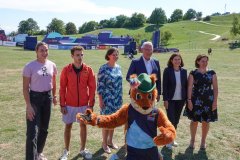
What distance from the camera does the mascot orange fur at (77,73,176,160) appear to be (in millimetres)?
4062

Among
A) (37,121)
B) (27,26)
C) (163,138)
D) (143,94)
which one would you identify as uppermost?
(27,26)

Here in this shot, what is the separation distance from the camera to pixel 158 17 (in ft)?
447

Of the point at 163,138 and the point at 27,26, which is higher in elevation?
A: the point at 27,26

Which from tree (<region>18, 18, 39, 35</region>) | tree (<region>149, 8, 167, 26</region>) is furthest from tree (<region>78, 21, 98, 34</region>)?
tree (<region>149, 8, 167, 26</region>)

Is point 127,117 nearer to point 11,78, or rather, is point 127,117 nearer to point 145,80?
point 145,80

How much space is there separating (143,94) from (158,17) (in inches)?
5346

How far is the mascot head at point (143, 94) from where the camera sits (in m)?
4.05

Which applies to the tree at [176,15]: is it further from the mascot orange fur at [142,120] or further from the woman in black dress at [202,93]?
the mascot orange fur at [142,120]

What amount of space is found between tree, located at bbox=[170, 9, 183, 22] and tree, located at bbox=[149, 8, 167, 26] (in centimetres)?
1348

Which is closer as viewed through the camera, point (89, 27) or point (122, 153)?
point (122, 153)

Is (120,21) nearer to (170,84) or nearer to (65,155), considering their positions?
(170,84)

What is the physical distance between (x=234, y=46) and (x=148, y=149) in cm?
6078

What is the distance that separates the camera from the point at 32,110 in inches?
215

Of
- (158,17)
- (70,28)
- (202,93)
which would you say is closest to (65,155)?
(202,93)
